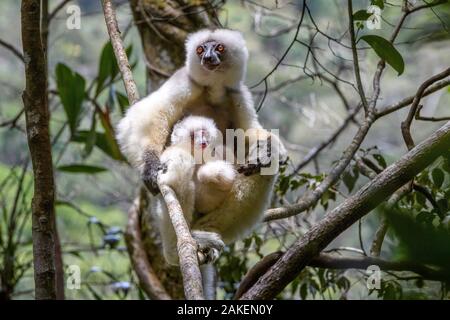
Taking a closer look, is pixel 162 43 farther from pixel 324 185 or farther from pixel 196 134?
pixel 324 185

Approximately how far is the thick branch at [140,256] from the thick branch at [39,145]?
1.48 metres

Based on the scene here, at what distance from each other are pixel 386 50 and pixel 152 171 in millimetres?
1184

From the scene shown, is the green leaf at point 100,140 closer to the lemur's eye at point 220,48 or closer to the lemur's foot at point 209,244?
the lemur's eye at point 220,48

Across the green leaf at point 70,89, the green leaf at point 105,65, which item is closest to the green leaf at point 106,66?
the green leaf at point 105,65

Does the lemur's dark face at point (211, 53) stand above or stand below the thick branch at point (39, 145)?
above

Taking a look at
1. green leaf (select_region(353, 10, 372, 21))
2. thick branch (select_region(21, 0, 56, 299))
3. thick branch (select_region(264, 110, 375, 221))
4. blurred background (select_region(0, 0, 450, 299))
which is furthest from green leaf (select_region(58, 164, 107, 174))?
green leaf (select_region(353, 10, 372, 21))

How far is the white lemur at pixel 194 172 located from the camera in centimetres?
271

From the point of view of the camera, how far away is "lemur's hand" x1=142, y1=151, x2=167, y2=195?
2688 mm

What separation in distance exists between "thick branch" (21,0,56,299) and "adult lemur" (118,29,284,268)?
19.3 inches

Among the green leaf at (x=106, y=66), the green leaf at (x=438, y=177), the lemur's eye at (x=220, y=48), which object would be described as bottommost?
the green leaf at (x=438, y=177)
